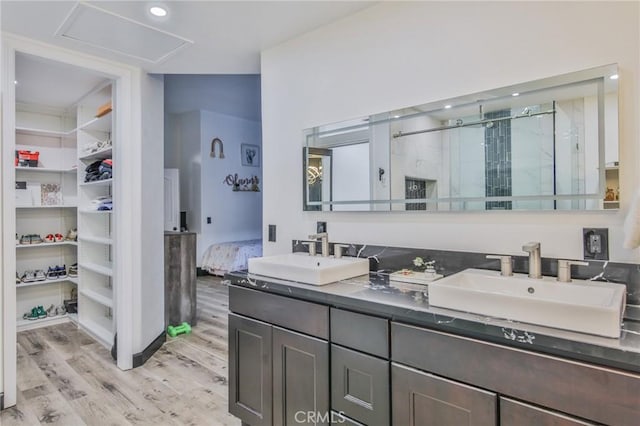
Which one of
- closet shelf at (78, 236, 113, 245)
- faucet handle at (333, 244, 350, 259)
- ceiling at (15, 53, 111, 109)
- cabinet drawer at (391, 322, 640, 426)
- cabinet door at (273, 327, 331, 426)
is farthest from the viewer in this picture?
closet shelf at (78, 236, 113, 245)

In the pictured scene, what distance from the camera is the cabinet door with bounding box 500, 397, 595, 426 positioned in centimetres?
103

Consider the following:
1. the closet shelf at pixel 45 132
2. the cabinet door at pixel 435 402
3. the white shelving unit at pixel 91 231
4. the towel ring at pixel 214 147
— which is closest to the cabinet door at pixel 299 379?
the cabinet door at pixel 435 402

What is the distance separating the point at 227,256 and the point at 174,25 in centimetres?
447

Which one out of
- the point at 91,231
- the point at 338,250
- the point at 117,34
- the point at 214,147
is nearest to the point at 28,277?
the point at 91,231

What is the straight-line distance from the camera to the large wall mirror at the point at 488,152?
1432mm

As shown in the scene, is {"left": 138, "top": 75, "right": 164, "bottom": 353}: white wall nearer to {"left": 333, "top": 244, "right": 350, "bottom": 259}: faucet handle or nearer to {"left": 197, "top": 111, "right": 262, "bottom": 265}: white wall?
→ {"left": 333, "top": 244, "right": 350, "bottom": 259}: faucet handle

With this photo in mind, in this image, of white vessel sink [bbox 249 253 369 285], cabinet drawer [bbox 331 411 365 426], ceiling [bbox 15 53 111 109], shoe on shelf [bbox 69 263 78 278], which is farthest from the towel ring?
cabinet drawer [bbox 331 411 365 426]

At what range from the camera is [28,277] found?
399 cm

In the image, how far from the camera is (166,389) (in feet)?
8.48

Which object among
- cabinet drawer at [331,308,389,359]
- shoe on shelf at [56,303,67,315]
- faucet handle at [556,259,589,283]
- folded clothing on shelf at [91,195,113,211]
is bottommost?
shoe on shelf at [56,303,67,315]

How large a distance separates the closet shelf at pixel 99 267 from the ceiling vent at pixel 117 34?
2.00 meters

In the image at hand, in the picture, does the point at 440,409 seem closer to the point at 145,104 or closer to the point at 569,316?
the point at 569,316

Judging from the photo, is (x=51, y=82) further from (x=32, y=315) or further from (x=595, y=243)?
(x=595, y=243)

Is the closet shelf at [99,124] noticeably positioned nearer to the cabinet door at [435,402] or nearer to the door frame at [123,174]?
the door frame at [123,174]
